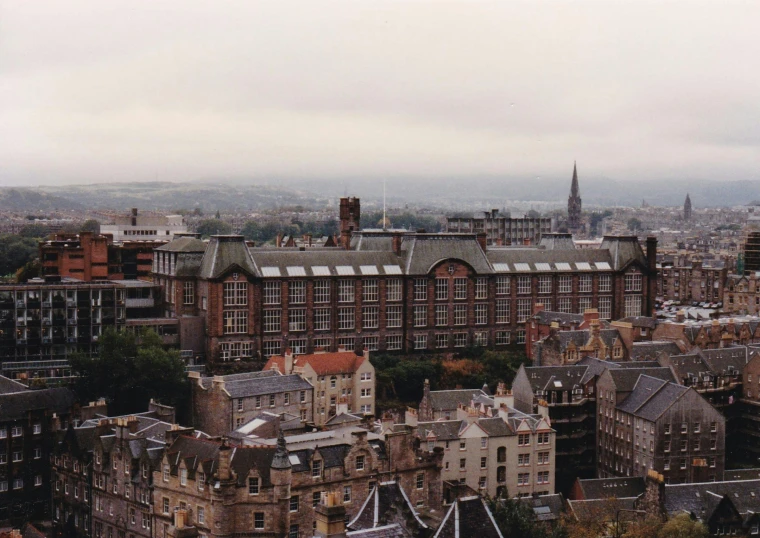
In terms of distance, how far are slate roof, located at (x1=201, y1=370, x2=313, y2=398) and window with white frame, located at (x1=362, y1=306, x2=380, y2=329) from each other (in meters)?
27.6

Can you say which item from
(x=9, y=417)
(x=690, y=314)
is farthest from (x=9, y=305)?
(x=690, y=314)

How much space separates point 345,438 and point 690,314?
95295 millimetres

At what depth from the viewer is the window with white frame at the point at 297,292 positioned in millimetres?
125625

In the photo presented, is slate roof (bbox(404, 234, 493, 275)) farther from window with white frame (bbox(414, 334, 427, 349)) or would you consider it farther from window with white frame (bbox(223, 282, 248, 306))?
window with white frame (bbox(223, 282, 248, 306))

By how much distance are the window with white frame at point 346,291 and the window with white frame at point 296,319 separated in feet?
16.8

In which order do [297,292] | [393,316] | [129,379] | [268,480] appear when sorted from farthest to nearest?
[393,316], [297,292], [129,379], [268,480]

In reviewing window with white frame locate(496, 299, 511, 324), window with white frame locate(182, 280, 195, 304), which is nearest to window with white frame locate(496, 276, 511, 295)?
window with white frame locate(496, 299, 511, 324)

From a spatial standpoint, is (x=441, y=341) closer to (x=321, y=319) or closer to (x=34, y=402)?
(x=321, y=319)

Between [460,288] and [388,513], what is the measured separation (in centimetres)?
8071

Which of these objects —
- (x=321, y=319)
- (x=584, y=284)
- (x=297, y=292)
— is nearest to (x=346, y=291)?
(x=321, y=319)

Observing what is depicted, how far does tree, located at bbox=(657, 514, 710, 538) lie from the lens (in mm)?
68938

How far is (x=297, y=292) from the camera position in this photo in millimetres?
126188

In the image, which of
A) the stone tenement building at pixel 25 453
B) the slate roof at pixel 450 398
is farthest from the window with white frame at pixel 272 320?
the stone tenement building at pixel 25 453

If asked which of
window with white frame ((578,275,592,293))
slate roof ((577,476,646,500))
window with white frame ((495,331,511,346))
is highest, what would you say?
window with white frame ((578,275,592,293))
